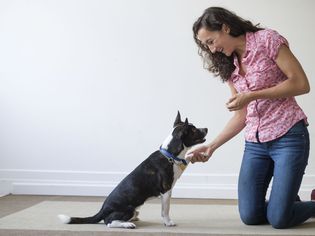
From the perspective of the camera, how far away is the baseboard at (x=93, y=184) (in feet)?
13.1

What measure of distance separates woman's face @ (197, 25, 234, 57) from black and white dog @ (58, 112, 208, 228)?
1.64 feet

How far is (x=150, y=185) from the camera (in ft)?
8.74

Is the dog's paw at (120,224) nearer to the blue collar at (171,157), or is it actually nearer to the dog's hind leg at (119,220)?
the dog's hind leg at (119,220)

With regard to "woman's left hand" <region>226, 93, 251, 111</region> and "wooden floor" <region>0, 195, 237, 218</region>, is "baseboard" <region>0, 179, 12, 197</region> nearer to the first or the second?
"wooden floor" <region>0, 195, 237, 218</region>

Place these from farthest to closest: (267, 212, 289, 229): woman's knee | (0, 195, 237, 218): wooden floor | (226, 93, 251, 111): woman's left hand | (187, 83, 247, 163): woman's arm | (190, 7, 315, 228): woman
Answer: (0, 195, 237, 218): wooden floor, (187, 83, 247, 163): woman's arm, (267, 212, 289, 229): woman's knee, (190, 7, 315, 228): woman, (226, 93, 251, 111): woman's left hand

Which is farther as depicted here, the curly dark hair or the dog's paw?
the dog's paw

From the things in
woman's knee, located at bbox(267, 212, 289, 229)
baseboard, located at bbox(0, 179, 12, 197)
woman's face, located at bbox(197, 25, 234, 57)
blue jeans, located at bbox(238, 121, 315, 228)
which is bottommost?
baseboard, located at bbox(0, 179, 12, 197)

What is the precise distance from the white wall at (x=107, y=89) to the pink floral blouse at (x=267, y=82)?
4.94ft

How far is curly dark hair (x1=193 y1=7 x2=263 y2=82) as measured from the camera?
2.41 m

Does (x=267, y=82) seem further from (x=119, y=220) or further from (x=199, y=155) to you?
(x=119, y=220)

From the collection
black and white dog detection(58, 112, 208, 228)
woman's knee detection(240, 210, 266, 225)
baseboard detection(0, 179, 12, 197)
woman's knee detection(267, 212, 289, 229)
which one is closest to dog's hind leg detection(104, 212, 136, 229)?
black and white dog detection(58, 112, 208, 228)

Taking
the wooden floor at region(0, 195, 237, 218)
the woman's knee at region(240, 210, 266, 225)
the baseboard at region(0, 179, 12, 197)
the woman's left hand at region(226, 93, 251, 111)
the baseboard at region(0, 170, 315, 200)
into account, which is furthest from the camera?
the baseboard at region(0, 179, 12, 197)

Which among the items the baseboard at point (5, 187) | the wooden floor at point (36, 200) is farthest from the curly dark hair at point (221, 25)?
the baseboard at point (5, 187)

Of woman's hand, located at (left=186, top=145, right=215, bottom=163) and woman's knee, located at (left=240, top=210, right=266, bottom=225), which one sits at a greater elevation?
woman's hand, located at (left=186, top=145, right=215, bottom=163)
